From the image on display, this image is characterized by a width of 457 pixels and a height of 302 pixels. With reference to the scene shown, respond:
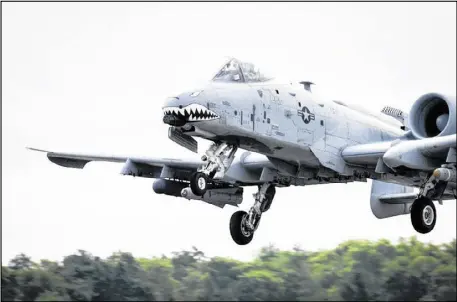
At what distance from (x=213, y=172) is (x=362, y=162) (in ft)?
12.9

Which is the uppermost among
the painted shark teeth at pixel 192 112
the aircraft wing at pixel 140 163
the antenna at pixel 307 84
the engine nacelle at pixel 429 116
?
the antenna at pixel 307 84

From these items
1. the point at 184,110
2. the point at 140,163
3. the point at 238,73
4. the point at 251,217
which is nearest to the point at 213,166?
the point at 184,110

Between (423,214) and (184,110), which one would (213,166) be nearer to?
(184,110)

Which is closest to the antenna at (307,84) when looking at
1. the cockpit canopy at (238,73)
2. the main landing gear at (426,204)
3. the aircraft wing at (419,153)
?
the cockpit canopy at (238,73)

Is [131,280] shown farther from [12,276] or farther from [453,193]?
[453,193]

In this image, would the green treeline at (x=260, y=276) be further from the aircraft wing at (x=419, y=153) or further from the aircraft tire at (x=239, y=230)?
the aircraft wing at (x=419, y=153)

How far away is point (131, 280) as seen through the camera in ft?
145

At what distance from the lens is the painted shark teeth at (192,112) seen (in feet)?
91.1

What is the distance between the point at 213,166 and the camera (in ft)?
94.5

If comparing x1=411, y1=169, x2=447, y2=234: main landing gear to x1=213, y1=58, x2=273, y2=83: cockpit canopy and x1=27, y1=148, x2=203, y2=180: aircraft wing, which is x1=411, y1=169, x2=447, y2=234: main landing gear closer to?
x1=213, y1=58, x2=273, y2=83: cockpit canopy

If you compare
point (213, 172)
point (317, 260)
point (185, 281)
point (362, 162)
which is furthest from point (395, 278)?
point (213, 172)

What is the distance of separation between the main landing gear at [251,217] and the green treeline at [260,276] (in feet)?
35.5

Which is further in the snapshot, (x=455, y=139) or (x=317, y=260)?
(x=317, y=260)

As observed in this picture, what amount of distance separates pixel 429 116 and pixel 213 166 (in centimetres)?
556
